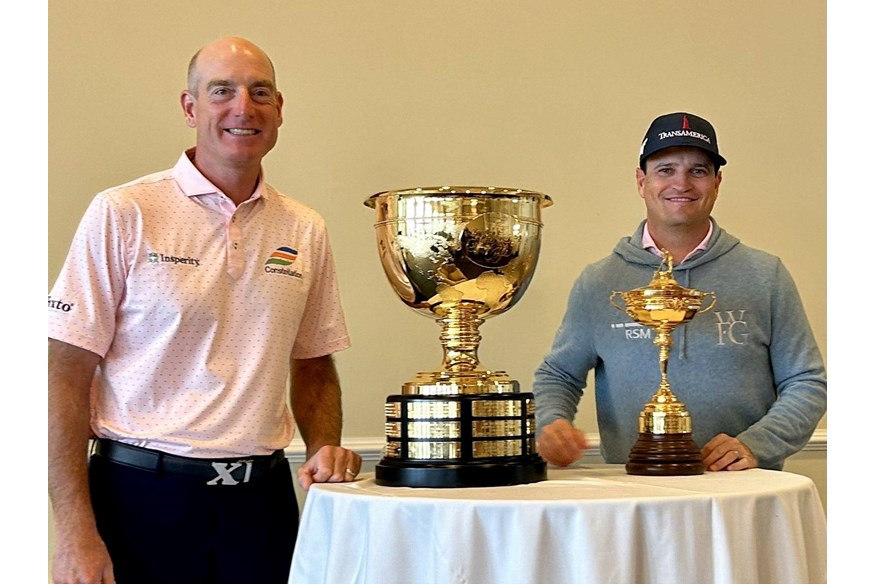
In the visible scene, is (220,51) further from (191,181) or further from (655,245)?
(655,245)

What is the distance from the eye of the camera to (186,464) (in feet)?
7.19

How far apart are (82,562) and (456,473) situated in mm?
776

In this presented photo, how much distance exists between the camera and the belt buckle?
2.22 m

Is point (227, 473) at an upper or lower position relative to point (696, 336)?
lower

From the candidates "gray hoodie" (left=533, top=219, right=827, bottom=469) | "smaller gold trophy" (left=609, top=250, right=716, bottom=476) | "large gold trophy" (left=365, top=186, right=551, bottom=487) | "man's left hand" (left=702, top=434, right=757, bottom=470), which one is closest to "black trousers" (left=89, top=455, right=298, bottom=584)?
"large gold trophy" (left=365, top=186, right=551, bottom=487)

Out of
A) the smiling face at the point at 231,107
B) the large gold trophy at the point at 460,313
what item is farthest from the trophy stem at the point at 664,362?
the smiling face at the point at 231,107

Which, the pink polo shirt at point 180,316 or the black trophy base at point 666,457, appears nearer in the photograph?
the black trophy base at point 666,457

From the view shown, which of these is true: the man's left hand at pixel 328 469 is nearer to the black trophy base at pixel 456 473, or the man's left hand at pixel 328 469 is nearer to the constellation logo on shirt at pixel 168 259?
the black trophy base at pixel 456 473

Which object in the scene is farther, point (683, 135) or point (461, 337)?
point (683, 135)

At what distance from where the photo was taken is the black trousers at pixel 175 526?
219 cm

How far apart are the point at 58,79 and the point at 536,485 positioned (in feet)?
6.73

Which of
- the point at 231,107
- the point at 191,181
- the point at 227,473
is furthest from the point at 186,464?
the point at 231,107

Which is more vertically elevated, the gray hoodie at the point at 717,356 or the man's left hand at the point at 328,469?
the gray hoodie at the point at 717,356

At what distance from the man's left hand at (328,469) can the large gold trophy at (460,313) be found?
8 cm
